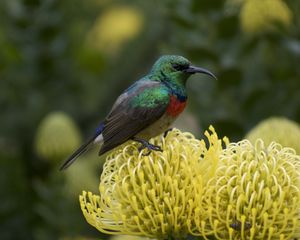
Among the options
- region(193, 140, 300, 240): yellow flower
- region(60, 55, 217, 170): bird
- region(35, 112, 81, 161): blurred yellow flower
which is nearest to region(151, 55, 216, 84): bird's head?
region(60, 55, 217, 170): bird

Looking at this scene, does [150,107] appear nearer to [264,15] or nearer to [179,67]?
[179,67]

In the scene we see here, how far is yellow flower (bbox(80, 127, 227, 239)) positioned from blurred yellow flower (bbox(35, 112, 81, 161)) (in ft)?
7.16

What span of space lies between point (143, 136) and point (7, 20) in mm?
3241

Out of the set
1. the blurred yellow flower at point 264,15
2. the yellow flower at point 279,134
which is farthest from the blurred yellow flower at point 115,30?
the yellow flower at point 279,134

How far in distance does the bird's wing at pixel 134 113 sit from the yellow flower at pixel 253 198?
43 cm

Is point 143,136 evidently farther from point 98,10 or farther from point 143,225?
point 98,10

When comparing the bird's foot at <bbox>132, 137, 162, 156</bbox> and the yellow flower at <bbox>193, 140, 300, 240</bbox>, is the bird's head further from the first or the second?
the yellow flower at <bbox>193, 140, 300, 240</bbox>

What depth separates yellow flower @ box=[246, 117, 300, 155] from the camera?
429cm

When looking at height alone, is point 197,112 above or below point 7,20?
below

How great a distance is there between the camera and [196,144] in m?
3.75

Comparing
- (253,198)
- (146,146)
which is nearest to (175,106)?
(146,146)

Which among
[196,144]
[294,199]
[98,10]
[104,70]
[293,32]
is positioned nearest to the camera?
[294,199]

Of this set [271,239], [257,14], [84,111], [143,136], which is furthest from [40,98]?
[271,239]

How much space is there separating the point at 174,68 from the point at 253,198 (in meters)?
0.79
